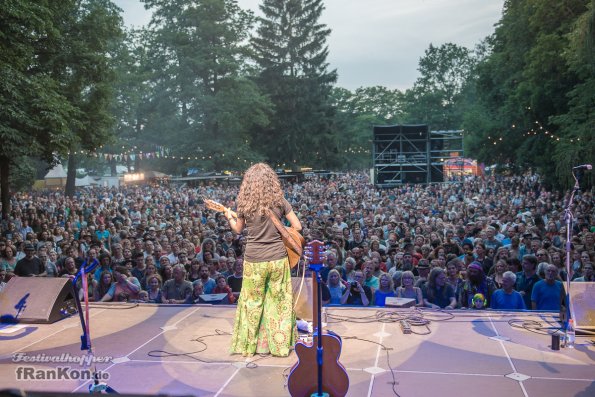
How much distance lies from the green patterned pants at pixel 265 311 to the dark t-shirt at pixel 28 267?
18.7ft

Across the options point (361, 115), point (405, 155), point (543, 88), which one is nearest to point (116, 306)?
point (543, 88)

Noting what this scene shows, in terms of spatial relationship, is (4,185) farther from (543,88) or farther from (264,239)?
(543,88)

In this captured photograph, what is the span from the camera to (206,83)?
4681cm

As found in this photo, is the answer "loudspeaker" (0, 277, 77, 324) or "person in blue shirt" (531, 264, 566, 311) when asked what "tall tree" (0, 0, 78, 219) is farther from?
"person in blue shirt" (531, 264, 566, 311)

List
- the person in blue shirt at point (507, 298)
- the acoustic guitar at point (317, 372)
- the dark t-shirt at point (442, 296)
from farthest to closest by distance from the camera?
the dark t-shirt at point (442, 296), the person in blue shirt at point (507, 298), the acoustic guitar at point (317, 372)

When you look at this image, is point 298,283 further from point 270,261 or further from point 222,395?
point 222,395

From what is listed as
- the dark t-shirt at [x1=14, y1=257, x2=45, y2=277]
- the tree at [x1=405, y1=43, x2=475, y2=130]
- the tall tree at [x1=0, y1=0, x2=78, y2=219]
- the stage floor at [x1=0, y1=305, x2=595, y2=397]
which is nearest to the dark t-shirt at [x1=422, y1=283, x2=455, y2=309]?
the stage floor at [x1=0, y1=305, x2=595, y2=397]

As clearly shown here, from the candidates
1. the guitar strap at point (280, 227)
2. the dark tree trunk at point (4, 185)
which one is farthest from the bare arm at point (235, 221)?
the dark tree trunk at point (4, 185)

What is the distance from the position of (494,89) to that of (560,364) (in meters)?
33.2

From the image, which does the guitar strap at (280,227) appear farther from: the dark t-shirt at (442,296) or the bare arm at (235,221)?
the dark t-shirt at (442,296)

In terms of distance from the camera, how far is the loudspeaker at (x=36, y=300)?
19.7 feet

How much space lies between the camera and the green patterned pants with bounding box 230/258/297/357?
486 cm

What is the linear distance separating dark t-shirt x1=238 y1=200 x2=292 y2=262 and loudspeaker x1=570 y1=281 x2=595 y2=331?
2.86 m

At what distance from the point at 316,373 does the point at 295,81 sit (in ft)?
159
